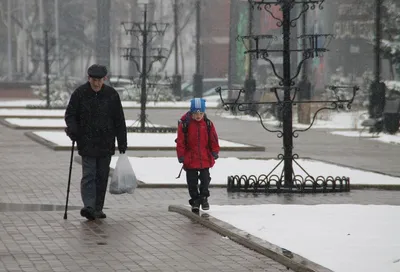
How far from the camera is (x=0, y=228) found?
13523 millimetres

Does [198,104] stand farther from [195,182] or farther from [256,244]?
[256,244]

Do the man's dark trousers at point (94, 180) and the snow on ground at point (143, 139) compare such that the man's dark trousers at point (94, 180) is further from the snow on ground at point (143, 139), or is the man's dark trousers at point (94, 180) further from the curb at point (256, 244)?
the snow on ground at point (143, 139)

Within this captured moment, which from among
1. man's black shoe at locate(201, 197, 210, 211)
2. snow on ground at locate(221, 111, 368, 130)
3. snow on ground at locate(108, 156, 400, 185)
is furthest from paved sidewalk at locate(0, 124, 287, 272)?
snow on ground at locate(221, 111, 368, 130)

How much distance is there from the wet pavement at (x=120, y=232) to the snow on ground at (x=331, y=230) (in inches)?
17.3

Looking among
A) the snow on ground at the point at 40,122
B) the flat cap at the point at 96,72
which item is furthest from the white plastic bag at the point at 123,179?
the snow on ground at the point at 40,122

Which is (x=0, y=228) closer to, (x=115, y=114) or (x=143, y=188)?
(x=115, y=114)

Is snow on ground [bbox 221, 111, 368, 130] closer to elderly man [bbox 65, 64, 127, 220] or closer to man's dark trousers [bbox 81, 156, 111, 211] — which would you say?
elderly man [bbox 65, 64, 127, 220]

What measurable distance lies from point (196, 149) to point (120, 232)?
1926 mm

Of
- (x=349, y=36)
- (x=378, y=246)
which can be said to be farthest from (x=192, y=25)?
(x=378, y=246)

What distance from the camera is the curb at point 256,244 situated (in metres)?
10.8

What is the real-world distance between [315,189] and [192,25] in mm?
98361

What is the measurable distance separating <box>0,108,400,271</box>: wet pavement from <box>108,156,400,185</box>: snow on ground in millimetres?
1155

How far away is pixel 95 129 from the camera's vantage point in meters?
14.7

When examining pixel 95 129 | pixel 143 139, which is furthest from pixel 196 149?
pixel 143 139
